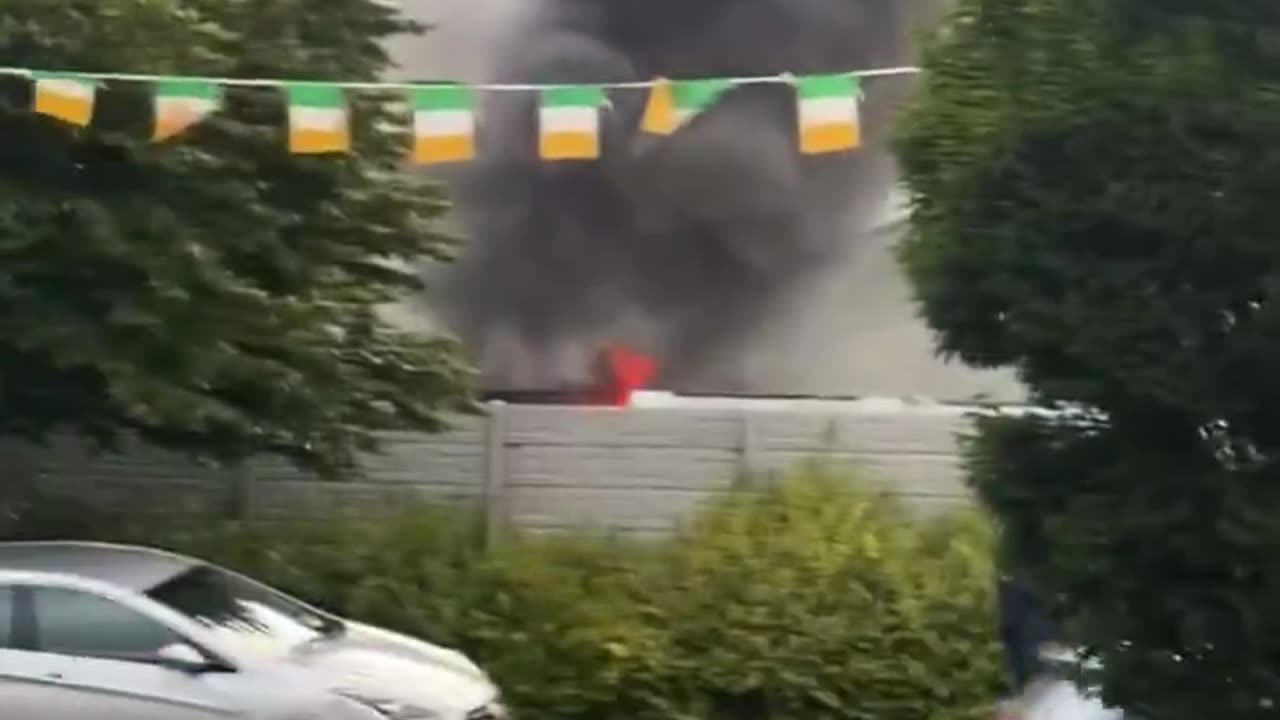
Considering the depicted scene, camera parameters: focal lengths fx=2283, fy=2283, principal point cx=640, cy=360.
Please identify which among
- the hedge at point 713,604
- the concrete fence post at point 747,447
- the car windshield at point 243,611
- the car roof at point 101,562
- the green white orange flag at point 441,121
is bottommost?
the hedge at point 713,604

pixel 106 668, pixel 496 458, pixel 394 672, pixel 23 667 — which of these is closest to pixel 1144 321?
pixel 394 672

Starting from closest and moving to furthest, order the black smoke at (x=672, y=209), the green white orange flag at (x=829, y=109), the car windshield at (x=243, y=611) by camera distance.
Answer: the car windshield at (x=243, y=611)
the green white orange flag at (x=829, y=109)
the black smoke at (x=672, y=209)

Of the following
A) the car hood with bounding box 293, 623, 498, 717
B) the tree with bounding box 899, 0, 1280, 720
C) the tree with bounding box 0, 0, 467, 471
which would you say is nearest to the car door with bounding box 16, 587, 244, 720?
the car hood with bounding box 293, 623, 498, 717

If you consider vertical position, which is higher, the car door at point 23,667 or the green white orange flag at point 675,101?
the green white orange flag at point 675,101

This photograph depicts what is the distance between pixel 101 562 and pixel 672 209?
8.80 meters

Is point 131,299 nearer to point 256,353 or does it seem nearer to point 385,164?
point 256,353

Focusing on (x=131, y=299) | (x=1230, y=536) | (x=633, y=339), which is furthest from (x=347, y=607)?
(x=1230, y=536)

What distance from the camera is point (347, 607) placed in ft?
43.9

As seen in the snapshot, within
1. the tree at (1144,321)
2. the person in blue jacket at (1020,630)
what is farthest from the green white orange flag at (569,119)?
the tree at (1144,321)

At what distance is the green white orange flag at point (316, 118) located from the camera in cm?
1154

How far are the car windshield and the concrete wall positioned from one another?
9.22 ft

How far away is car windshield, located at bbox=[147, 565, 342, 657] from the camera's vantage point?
417 inches

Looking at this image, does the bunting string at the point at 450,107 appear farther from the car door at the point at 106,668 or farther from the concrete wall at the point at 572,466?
the concrete wall at the point at 572,466

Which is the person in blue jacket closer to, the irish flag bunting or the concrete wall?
the irish flag bunting
